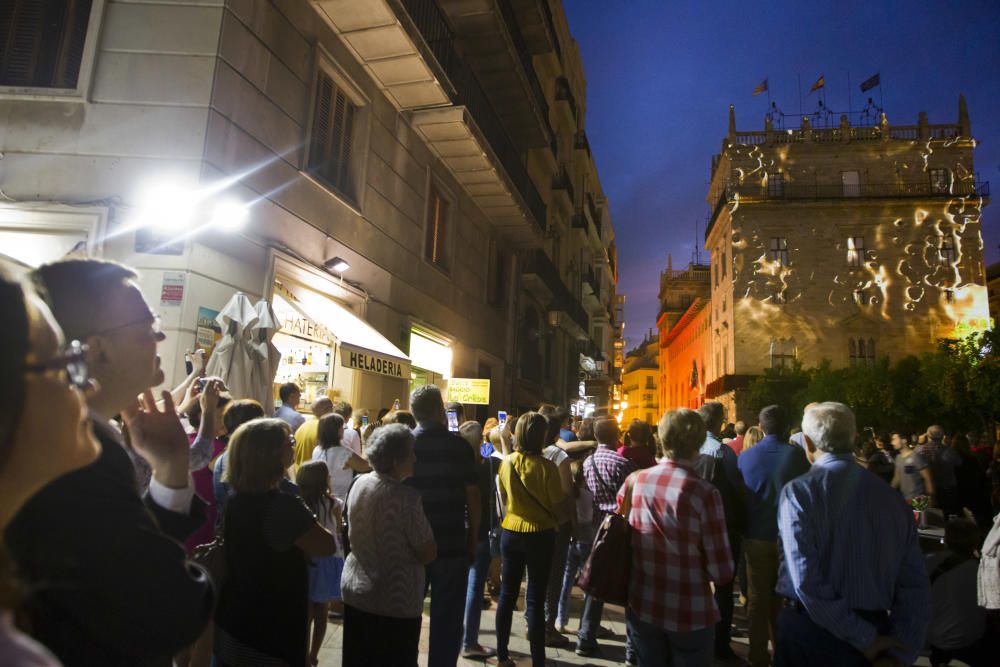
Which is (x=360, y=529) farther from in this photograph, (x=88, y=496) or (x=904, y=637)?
(x=904, y=637)

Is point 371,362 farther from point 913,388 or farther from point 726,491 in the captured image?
point 913,388

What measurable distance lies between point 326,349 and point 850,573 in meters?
7.85

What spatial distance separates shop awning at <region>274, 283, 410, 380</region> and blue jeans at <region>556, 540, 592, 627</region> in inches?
134

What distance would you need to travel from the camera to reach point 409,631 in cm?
346

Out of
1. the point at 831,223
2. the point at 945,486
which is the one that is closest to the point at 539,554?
the point at 945,486

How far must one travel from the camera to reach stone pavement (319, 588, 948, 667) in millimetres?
5029

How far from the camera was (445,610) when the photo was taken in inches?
165

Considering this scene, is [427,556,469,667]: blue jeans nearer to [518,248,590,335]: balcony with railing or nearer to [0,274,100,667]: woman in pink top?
[0,274,100,667]: woman in pink top

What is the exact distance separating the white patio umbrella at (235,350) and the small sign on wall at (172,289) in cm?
43

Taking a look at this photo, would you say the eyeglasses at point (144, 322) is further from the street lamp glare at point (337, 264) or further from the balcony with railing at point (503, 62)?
the balcony with railing at point (503, 62)

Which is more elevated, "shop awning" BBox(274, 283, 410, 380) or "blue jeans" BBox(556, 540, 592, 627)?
"shop awning" BBox(274, 283, 410, 380)

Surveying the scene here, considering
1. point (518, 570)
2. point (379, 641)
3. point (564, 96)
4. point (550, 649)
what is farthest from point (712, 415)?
point (564, 96)

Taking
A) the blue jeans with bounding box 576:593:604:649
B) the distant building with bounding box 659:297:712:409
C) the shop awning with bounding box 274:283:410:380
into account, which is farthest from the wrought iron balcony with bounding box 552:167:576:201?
the distant building with bounding box 659:297:712:409

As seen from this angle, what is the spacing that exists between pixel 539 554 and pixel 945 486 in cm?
789
